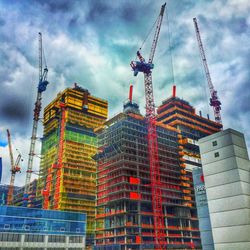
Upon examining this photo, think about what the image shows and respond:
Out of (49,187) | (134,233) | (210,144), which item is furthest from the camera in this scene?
(49,187)

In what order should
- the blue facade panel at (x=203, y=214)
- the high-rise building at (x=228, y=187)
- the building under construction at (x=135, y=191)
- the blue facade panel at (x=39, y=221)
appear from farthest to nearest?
1. the building under construction at (x=135, y=191)
2. the blue facade panel at (x=39, y=221)
3. the blue facade panel at (x=203, y=214)
4. the high-rise building at (x=228, y=187)

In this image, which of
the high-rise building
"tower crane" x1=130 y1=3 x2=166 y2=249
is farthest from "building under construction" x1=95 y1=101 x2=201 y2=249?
the high-rise building

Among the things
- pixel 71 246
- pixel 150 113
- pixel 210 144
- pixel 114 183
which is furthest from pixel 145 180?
pixel 210 144

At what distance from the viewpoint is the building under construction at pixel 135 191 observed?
14550cm

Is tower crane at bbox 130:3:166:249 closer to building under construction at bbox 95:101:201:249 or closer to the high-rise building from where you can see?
building under construction at bbox 95:101:201:249

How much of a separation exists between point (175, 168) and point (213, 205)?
83.3m

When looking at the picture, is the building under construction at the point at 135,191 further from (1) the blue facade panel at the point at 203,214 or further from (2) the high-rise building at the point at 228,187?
(2) the high-rise building at the point at 228,187

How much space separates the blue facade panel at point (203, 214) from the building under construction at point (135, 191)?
42906 mm

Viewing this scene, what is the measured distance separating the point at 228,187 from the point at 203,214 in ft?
68.5

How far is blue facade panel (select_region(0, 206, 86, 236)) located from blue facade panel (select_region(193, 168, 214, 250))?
54383 mm

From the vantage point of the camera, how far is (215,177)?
95.4 meters

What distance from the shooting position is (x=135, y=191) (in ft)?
490

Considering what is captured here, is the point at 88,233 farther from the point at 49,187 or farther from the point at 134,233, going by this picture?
Result: the point at 134,233

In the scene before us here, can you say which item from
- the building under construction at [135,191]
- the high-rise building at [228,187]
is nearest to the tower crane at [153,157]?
the building under construction at [135,191]
